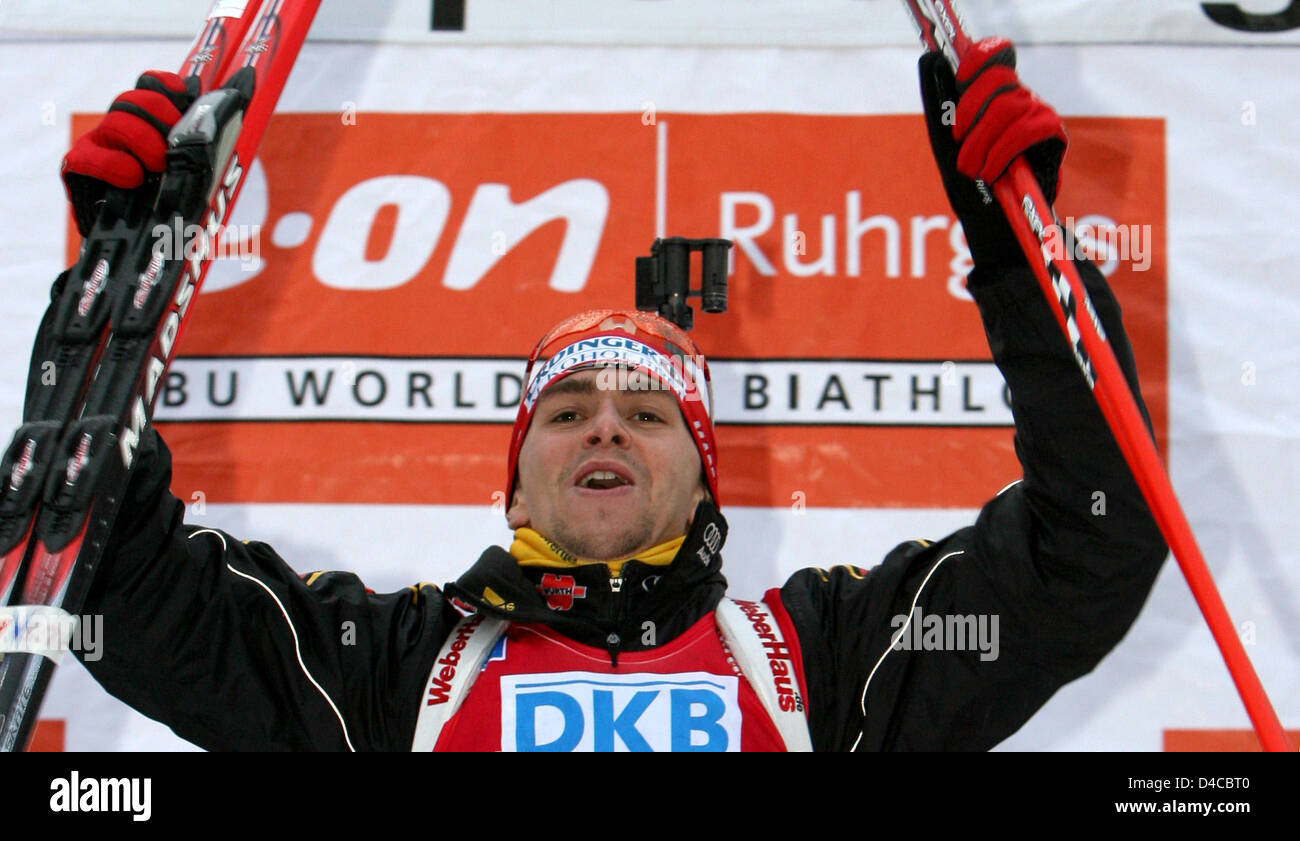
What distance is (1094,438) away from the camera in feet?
6.49

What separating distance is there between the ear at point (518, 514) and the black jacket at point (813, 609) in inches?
5.9

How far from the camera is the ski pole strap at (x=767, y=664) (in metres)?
2.07

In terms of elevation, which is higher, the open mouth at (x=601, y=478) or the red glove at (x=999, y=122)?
the red glove at (x=999, y=122)

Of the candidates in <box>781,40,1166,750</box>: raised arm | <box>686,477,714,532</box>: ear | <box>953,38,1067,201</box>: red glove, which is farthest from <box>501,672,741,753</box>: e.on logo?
<box>953,38,1067,201</box>: red glove

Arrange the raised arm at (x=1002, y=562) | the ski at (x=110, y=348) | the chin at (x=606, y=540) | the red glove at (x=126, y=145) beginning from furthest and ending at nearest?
the chin at (x=606, y=540) → the raised arm at (x=1002, y=562) → the red glove at (x=126, y=145) → the ski at (x=110, y=348)

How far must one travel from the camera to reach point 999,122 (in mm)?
1870

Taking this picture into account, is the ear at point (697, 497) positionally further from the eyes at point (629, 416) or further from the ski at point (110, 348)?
the ski at point (110, 348)

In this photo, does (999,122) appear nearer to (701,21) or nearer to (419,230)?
(701,21)

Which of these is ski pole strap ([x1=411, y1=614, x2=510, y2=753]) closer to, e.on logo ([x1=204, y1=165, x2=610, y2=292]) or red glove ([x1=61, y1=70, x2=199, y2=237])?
red glove ([x1=61, y1=70, x2=199, y2=237])

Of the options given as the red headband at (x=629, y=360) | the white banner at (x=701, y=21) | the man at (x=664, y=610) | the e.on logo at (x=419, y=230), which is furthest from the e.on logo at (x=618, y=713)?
the white banner at (x=701, y=21)

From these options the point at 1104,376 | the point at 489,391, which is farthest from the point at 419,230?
the point at 1104,376

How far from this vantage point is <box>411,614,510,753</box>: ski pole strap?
2080 millimetres
